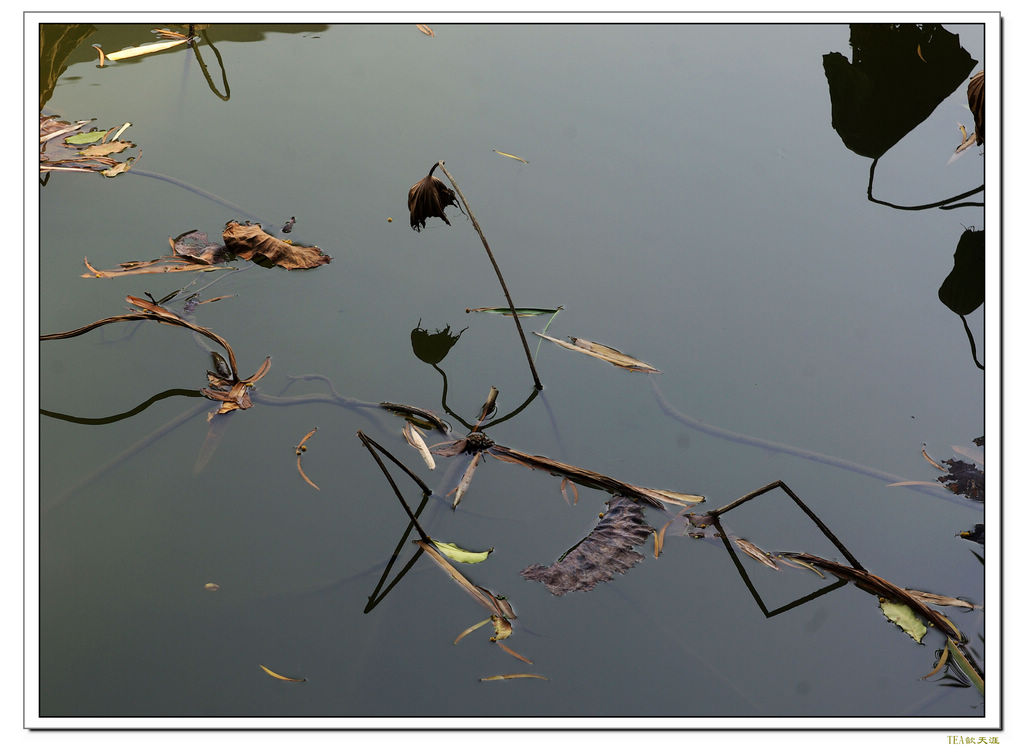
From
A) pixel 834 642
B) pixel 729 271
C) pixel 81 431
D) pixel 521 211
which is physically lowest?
pixel 834 642

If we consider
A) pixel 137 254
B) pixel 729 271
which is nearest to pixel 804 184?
pixel 729 271

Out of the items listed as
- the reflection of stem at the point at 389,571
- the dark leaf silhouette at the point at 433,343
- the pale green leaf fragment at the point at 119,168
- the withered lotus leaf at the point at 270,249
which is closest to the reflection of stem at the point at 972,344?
the dark leaf silhouette at the point at 433,343

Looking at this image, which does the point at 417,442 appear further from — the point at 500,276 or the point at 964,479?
the point at 964,479

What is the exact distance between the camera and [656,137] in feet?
3.78

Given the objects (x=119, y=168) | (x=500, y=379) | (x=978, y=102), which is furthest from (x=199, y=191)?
(x=978, y=102)

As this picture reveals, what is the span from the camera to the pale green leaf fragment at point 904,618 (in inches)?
34.7

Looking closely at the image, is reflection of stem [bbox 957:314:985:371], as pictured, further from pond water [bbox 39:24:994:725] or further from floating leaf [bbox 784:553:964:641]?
floating leaf [bbox 784:553:964:641]

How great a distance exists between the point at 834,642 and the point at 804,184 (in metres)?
0.81

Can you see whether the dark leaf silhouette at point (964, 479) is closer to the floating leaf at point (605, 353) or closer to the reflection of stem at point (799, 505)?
the reflection of stem at point (799, 505)

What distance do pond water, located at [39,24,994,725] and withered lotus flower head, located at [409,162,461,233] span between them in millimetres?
24

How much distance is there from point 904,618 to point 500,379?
28.5 inches

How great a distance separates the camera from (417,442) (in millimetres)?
962
